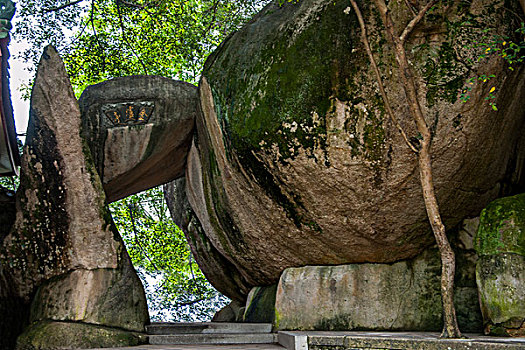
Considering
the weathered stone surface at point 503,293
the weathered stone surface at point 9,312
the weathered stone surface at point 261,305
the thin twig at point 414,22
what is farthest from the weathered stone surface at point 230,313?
the thin twig at point 414,22

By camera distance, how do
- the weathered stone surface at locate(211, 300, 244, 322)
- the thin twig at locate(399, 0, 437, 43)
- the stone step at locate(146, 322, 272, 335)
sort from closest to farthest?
1. the thin twig at locate(399, 0, 437, 43)
2. the stone step at locate(146, 322, 272, 335)
3. the weathered stone surface at locate(211, 300, 244, 322)

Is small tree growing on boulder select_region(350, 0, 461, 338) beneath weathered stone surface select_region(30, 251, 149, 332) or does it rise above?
above

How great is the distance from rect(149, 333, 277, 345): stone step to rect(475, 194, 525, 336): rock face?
2.23m

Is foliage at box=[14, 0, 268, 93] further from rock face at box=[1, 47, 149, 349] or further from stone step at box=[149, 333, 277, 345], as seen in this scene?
stone step at box=[149, 333, 277, 345]

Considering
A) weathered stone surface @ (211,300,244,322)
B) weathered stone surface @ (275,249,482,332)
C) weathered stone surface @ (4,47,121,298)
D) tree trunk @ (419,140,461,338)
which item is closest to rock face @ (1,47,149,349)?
weathered stone surface @ (4,47,121,298)

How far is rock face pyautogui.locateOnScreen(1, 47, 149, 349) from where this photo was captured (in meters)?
5.50

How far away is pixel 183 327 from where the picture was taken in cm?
643

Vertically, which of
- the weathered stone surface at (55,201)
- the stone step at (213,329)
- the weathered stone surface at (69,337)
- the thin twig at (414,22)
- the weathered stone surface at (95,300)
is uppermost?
the thin twig at (414,22)

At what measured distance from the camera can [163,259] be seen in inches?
493

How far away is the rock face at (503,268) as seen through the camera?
13.5 feet

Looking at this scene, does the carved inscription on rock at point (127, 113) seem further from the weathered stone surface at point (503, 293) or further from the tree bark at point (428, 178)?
the weathered stone surface at point (503, 293)

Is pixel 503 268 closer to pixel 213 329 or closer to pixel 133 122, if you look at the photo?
pixel 213 329

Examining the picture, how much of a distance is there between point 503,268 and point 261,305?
352 centimetres

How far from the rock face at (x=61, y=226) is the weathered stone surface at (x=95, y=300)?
1 cm
